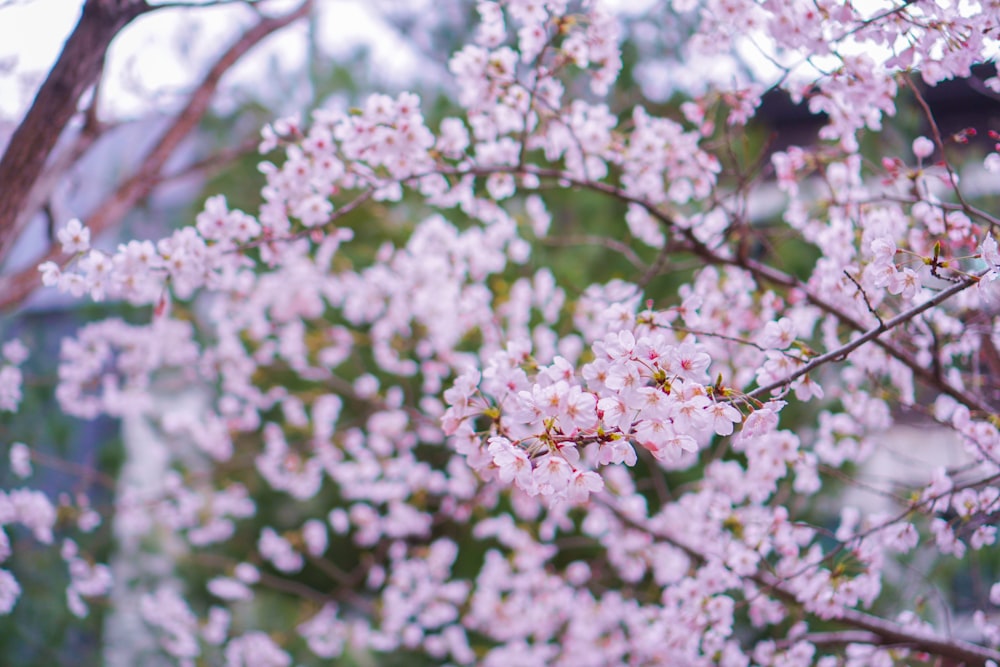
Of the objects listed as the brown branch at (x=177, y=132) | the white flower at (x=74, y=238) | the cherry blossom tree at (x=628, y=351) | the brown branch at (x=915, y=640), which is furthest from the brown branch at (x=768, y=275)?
the brown branch at (x=177, y=132)

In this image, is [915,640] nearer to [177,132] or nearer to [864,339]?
[864,339]

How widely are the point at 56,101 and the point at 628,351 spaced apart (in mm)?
1763

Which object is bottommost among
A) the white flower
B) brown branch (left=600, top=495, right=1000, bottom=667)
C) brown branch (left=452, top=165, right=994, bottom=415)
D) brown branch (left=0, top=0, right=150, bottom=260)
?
the white flower

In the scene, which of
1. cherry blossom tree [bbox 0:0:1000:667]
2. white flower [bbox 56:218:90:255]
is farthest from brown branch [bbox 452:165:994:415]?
white flower [bbox 56:218:90:255]

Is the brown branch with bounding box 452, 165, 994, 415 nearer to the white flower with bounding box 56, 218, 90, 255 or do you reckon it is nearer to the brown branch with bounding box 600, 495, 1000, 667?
the brown branch with bounding box 600, 495, 1000, 667

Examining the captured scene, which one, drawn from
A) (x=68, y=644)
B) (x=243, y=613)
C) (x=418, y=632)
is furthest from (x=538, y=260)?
(x=68, y=644)

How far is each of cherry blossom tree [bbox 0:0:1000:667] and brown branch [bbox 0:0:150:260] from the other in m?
0.26

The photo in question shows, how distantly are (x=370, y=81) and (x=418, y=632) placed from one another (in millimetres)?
4599

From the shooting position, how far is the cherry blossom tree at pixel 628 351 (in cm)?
155

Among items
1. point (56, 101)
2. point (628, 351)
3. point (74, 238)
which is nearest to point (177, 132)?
point (56, 101)

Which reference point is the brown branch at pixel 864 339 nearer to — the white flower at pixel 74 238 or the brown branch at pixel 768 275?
the brown branch at pixel 768 275

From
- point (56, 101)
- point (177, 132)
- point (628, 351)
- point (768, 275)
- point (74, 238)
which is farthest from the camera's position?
point (177, 132)

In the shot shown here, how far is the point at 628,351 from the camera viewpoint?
133 cm

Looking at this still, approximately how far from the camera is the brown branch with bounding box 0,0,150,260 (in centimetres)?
214
